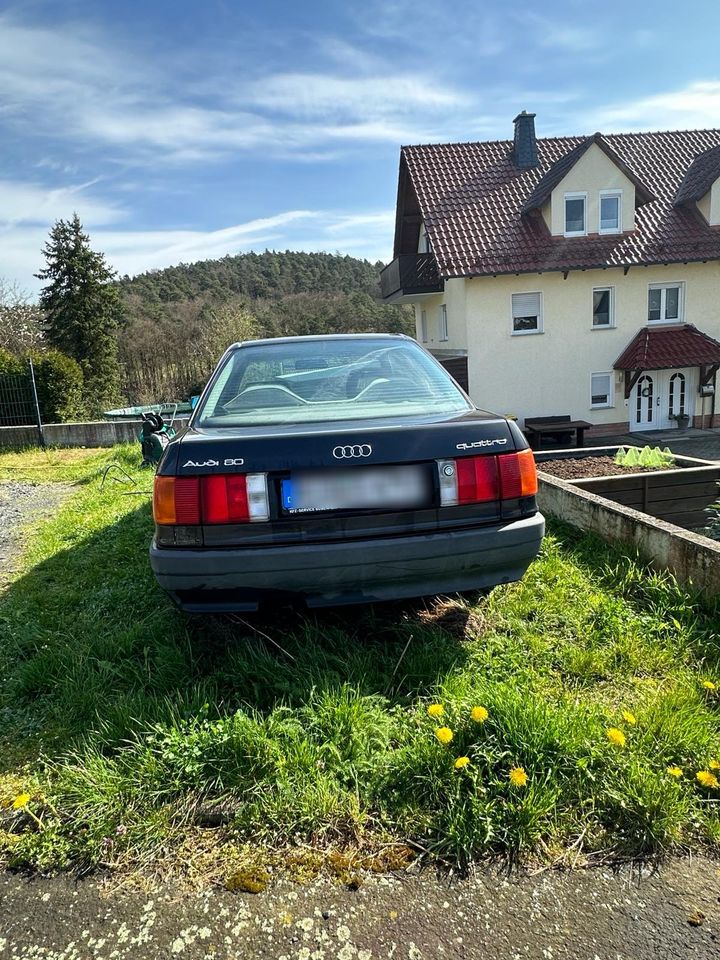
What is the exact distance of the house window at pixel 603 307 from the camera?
20609 millimetres

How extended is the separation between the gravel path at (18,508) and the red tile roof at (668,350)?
55.7 feet

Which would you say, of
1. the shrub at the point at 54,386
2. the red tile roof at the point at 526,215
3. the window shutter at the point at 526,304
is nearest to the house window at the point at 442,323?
the window shutter at the point at 526,304

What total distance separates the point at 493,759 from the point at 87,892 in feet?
4.39

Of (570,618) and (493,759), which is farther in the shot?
(570,618)

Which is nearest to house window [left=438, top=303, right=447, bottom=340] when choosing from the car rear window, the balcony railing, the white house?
the balcony railing

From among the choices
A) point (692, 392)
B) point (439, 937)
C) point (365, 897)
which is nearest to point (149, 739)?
point (365, 897)

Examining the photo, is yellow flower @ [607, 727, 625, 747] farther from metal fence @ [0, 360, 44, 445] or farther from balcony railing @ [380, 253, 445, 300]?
balcony railing @ [380, 253, 445, 300]

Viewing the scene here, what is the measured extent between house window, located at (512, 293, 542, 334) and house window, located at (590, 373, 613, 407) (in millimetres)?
2579

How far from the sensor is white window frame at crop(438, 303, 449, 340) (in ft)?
74.8

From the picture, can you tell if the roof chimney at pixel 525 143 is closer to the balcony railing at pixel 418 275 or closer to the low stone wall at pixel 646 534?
the balcony railing at pixel 418 275

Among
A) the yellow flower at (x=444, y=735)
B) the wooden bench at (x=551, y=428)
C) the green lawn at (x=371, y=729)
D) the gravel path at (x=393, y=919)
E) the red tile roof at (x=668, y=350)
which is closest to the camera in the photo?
the gravel path at (x=393, y=919)

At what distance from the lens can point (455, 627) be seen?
11.2 ft

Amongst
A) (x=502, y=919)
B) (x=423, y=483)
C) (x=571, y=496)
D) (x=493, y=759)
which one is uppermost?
(x=423, y=483)

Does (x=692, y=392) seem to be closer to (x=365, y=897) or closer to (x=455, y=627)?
(x=455, y=627)
